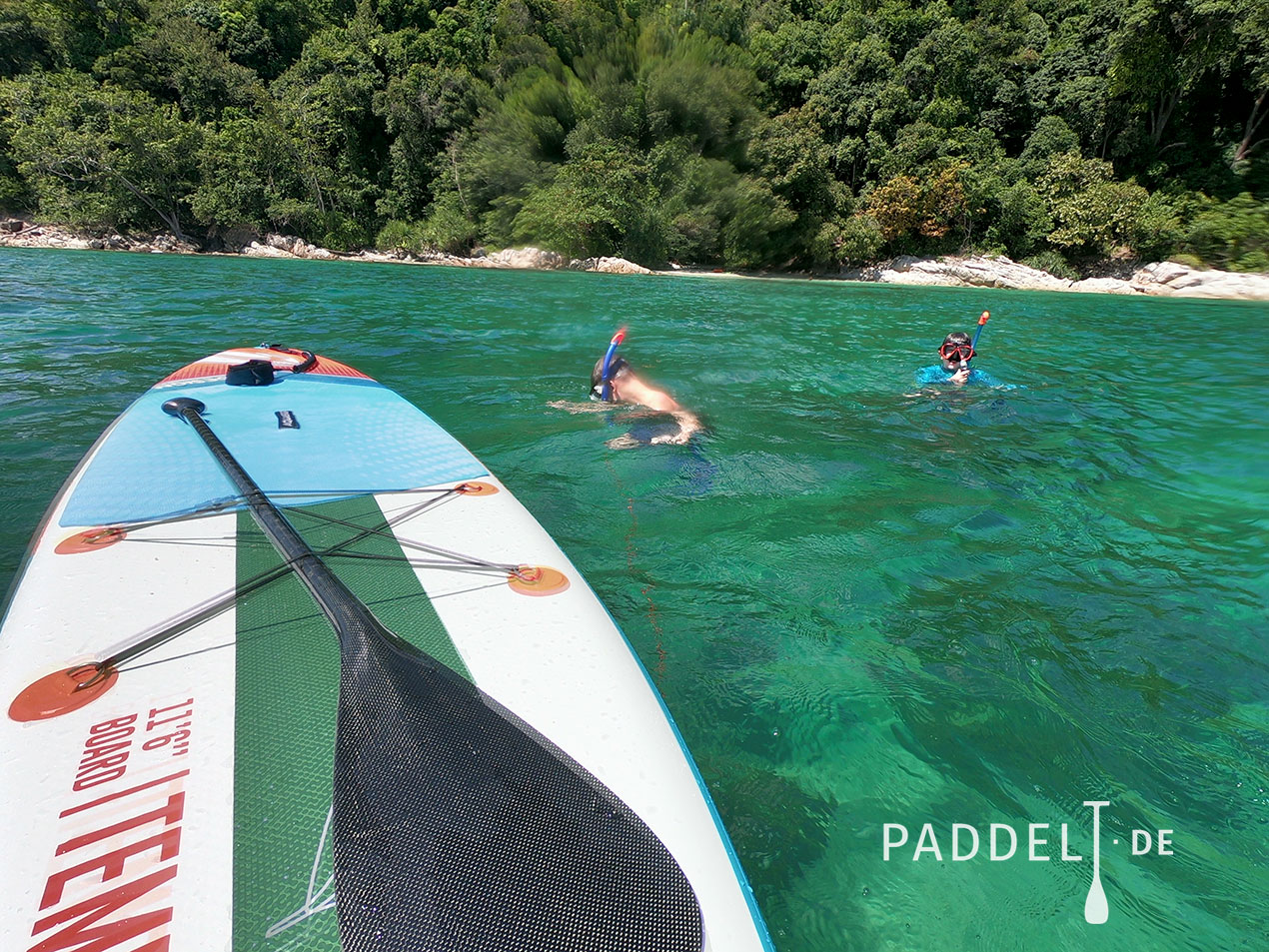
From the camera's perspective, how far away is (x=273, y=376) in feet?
14.0

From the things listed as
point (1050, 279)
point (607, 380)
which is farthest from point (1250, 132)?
point (607, 380)

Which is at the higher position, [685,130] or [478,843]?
[685,130]

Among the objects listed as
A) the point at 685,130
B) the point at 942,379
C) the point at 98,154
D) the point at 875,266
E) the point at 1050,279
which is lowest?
the point at 942,379

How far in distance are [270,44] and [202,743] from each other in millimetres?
57953

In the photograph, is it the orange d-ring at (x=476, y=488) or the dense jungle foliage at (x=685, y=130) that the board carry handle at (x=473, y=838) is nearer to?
the orange d-ring at (x=476, y=488)

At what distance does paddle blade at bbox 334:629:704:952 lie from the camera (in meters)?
1.00

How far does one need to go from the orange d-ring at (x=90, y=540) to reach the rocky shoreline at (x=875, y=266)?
27595mm

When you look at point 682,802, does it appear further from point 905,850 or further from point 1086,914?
point 1086,914

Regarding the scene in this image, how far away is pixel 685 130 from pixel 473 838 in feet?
114

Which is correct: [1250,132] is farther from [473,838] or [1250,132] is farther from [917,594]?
[473,838]

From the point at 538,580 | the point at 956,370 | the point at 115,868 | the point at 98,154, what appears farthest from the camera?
the point at 98,154

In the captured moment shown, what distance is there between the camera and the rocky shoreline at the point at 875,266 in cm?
2103

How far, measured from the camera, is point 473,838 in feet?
3.69

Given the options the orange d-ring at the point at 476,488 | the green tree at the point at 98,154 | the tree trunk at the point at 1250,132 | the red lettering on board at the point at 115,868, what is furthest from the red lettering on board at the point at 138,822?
the green tree at the point at 98,154
